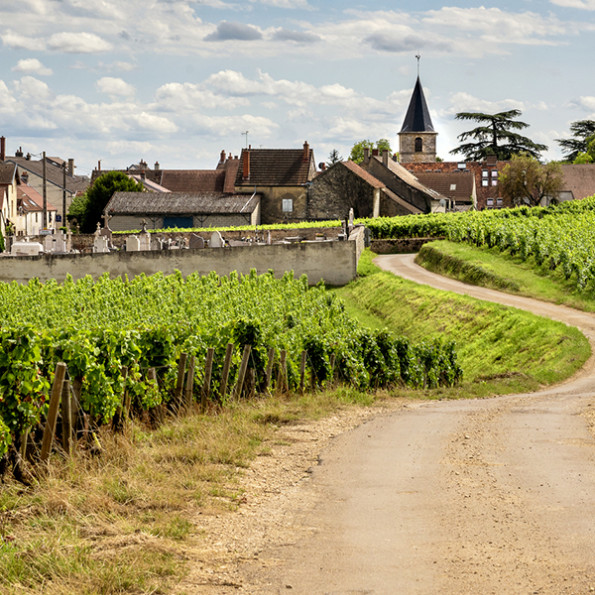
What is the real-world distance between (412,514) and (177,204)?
70369mm

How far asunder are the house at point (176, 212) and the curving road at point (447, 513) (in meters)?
62.9

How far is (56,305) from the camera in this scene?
2872cm

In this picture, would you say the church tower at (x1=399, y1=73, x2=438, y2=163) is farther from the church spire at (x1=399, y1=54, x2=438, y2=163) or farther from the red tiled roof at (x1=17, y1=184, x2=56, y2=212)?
the red tiled roof at (x1=17, y1=184, x2=56, y2=212)

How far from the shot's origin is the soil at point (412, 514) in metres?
7.97

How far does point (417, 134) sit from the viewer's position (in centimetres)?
12888

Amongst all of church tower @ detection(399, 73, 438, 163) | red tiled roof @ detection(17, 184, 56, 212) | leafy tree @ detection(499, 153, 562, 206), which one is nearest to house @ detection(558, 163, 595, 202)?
leafy tree @ detection(499, 153, 562, 206)

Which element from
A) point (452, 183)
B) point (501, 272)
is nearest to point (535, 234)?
point (501, 272)

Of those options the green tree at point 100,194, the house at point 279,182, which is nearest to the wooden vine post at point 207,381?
the house at point 279,182

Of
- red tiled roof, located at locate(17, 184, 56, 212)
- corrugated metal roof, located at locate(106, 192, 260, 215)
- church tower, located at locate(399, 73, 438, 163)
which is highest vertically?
church tower, located at locate(399, 73, 438, 163)

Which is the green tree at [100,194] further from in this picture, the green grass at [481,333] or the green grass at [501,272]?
the green grass at [481,333]

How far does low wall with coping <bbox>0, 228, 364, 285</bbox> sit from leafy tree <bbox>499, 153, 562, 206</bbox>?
159ft

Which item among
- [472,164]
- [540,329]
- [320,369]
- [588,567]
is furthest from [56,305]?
[472,164]

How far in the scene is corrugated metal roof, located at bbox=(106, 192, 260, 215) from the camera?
254 ft

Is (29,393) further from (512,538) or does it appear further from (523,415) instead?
(523,415)
